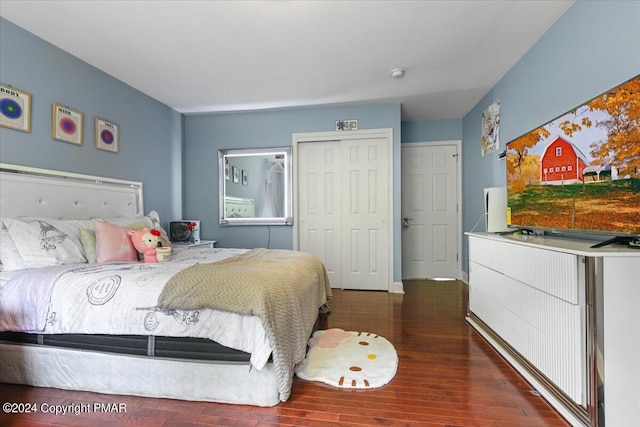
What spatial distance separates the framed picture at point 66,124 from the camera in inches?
94.6

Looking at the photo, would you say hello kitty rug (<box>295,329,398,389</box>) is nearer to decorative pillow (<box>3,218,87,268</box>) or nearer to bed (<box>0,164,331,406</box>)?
bed (<box>0,164,331,406</box>)

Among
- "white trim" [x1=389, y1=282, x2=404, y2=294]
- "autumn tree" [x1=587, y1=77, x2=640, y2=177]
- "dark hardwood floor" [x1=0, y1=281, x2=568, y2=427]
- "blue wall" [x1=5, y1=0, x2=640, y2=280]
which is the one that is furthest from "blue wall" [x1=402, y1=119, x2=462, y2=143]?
"dark hardwood floor" [x1=0, y1=281, x2=568, y2=427]

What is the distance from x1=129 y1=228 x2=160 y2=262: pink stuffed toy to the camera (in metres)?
2.18

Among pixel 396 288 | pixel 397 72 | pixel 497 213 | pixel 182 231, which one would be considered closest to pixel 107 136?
pixel 182 231

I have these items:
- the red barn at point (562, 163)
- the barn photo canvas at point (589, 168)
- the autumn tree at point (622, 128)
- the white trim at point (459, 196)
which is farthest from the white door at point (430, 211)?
the autumn tree at point (622, 128)

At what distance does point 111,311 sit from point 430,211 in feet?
13.4

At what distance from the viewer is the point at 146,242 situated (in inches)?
87.4

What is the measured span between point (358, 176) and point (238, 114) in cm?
198

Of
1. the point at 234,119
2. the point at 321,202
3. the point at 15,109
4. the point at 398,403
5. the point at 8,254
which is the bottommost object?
the point at 398,403

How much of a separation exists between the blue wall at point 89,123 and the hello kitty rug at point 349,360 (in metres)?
2.72

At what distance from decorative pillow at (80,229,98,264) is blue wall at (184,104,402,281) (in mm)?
1961

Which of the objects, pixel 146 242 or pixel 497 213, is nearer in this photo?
pixel 146 242

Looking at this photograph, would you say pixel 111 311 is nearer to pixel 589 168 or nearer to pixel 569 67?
pixel 589 168

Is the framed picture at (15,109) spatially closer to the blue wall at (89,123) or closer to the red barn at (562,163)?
the blue wall at (89,123)
